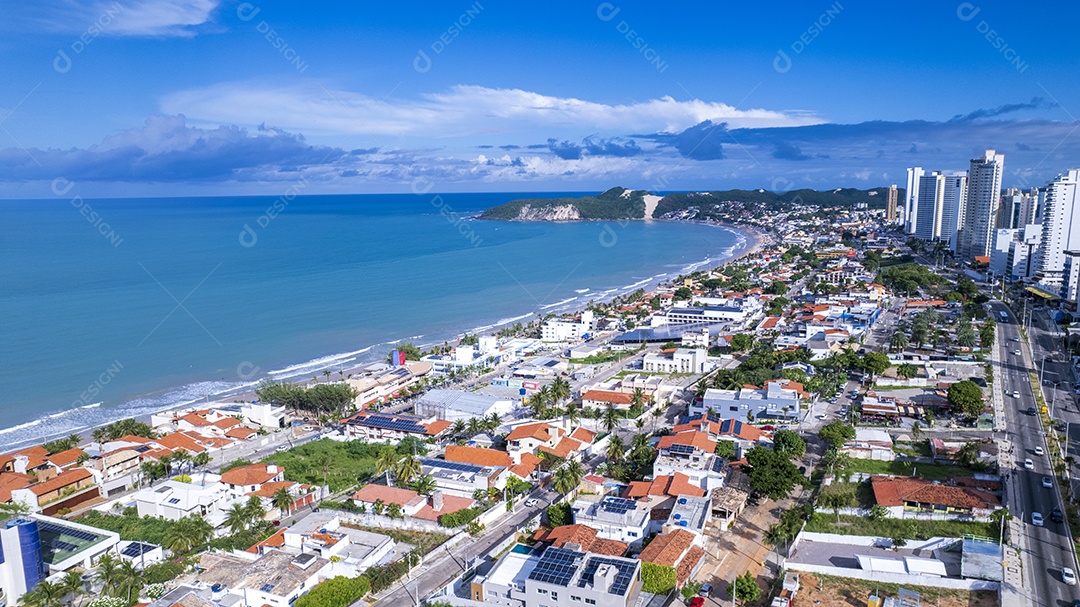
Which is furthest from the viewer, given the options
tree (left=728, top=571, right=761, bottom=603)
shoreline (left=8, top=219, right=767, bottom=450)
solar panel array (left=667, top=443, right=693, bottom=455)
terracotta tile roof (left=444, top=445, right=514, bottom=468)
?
shoreline (left=8, top=219, right=767, bottom=450)

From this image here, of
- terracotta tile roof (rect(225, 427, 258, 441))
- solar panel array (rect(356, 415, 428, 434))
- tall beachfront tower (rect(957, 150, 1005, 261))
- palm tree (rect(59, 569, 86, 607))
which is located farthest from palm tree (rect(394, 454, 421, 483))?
tall beachfront tower (rect(957, 150, 1005, 261))

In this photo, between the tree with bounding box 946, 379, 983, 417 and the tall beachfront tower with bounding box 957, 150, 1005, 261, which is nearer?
the tree with bounding box 946, 379, 983, 417

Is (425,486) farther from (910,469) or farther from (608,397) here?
(910,469)

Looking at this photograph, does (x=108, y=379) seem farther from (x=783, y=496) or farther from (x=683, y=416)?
(x=783, y=496)

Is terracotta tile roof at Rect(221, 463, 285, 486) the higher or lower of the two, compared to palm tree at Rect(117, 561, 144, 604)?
lower

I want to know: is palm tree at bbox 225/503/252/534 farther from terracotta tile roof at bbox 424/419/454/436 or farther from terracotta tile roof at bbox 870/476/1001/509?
terracotta tile roof at bbox 870/476/1001/509

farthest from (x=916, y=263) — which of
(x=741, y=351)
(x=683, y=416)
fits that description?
(x=683, y=416)

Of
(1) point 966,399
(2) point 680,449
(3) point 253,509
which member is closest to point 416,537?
(3) point 253,509
